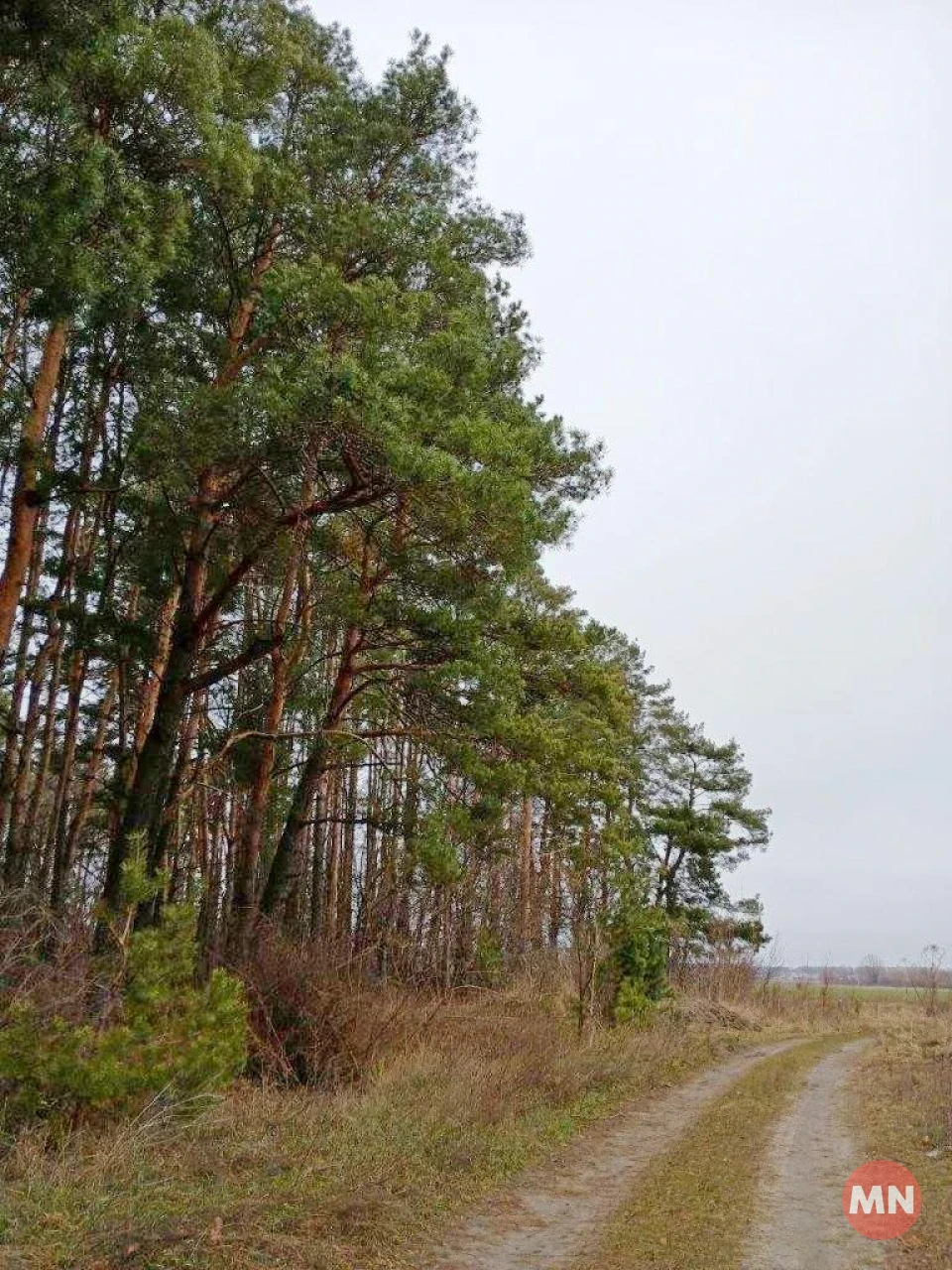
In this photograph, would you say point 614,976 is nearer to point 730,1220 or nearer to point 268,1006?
point 268,1006

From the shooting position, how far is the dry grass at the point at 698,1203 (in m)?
5.60

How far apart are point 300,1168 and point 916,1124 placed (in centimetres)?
722

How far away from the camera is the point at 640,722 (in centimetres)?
3562

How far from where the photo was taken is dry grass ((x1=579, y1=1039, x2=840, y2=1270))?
5.60 meters

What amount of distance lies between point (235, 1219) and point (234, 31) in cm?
1186

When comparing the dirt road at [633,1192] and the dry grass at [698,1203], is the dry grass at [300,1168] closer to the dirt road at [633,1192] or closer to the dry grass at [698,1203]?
the dirt road at [633,1192]

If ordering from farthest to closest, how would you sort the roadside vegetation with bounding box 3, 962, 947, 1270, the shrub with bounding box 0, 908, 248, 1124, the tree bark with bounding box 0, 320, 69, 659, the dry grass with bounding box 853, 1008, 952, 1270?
the tree bark with bounding box 0, 320, 69, 659
the shrub with bounding box 0, 908, 248, 1124
the dry grass with bounding box 853, 1008, 952, 1270
the roadside vegetation with bounding box 3, 962, 947, 1270

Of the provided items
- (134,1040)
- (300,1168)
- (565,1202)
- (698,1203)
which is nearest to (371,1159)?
(300,1168)

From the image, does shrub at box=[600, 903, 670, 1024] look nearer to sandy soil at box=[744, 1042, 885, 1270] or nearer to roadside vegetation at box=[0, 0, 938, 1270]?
roadside vegetation at box=[0, 0, 938, 1270]

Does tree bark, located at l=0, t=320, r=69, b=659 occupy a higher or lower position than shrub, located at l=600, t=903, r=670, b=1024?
higher

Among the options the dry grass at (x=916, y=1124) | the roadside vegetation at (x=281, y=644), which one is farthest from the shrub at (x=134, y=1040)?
the dry grass at (x=916, y=1124)

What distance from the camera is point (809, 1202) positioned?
698 cm

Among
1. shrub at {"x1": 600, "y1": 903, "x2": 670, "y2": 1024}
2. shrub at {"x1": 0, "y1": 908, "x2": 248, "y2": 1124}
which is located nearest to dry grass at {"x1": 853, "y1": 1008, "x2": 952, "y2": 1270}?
shrub at {"x1": 600, "y1": 903, "x2": 670, "y2": 1024}

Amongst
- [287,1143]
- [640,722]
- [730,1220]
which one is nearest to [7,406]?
[287,1143]
